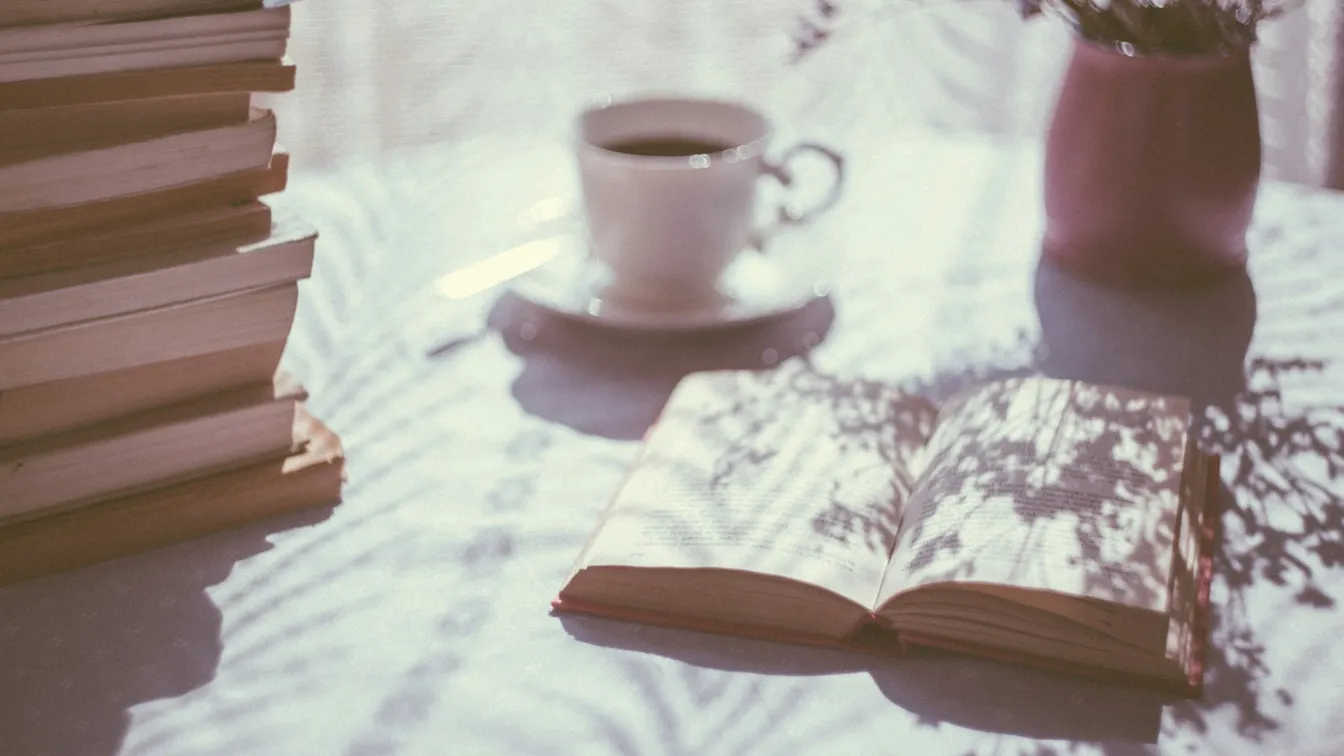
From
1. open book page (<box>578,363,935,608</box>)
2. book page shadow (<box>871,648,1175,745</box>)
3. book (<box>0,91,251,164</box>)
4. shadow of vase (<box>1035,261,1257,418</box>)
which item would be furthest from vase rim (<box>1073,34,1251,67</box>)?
book (<box>0,91,251,164</box>)

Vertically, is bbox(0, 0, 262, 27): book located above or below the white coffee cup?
above

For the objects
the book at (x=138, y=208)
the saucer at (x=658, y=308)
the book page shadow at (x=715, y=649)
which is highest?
the book at (x=138, y=208)

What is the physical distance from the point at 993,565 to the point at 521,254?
0.53 meters

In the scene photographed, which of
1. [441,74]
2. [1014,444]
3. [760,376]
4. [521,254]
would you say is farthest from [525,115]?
[1014,444]

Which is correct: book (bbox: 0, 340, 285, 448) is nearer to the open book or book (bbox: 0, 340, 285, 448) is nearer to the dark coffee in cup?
the open book

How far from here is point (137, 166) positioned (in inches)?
25.5

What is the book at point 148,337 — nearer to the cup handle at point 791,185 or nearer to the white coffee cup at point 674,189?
the white coffee cup at point 674,189

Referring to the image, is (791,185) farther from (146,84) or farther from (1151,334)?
(146,84)

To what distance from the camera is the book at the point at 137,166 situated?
2.05 feet

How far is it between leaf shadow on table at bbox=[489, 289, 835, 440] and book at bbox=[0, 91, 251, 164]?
0.27 metres

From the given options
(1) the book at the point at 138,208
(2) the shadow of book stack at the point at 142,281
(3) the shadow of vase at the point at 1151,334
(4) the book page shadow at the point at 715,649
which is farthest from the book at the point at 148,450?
(3) the shadow of vase at the point at 1151,334

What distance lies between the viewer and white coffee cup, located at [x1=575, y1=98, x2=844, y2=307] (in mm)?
899

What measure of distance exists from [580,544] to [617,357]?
218mm

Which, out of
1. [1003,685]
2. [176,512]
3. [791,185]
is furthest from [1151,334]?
[176,512]
